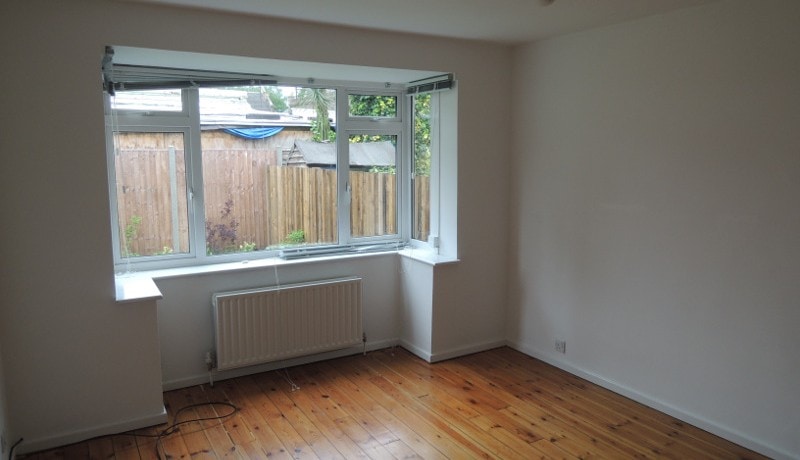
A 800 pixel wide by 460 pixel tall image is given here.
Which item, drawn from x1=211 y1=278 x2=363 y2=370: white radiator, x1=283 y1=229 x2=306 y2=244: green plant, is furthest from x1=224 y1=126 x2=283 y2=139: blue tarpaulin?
x1=211 y1=278 x2=363 y2=370: white radiator

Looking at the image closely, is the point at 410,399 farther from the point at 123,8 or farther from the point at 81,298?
the point at 123,8

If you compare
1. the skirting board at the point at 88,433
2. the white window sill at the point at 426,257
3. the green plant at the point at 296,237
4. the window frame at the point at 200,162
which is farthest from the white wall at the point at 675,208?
the skirting board at the point at 88,433

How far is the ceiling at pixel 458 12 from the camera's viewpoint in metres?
3.12

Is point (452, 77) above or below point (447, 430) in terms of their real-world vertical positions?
above

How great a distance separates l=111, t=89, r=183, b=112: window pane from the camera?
369 cm

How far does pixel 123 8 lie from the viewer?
3090mm

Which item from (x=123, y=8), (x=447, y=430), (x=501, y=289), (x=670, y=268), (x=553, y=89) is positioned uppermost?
(x=123, y=8)

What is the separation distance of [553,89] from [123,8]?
2819mm

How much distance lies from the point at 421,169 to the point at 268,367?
1.99 meters

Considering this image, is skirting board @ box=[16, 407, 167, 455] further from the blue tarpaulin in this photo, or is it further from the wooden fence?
the blue tarpaulin

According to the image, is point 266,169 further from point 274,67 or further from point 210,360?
point 210,360

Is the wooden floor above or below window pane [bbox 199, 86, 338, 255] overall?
below

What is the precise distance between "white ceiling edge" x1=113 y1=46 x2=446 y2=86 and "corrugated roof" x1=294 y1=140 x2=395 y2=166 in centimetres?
49

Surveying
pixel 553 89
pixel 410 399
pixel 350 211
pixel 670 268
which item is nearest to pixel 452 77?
pixel 553 89
